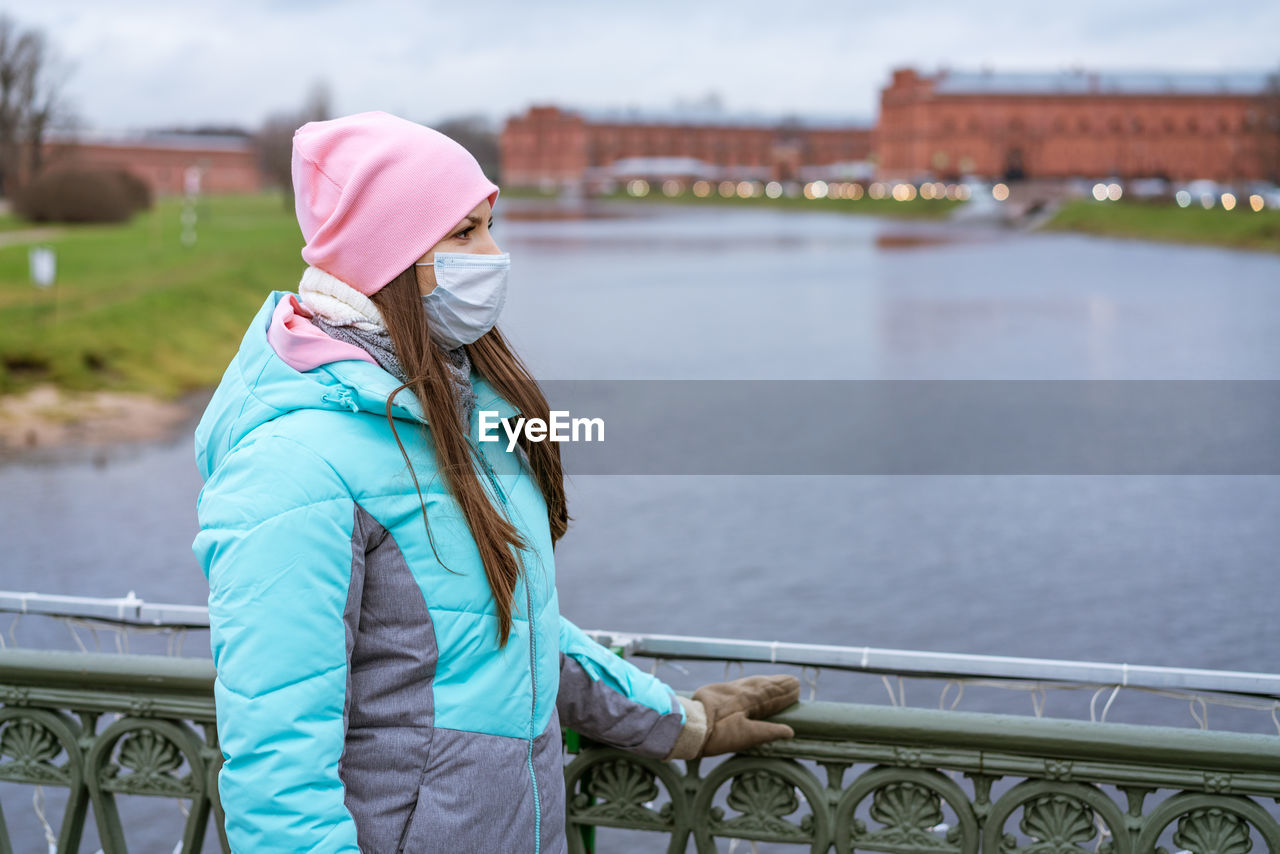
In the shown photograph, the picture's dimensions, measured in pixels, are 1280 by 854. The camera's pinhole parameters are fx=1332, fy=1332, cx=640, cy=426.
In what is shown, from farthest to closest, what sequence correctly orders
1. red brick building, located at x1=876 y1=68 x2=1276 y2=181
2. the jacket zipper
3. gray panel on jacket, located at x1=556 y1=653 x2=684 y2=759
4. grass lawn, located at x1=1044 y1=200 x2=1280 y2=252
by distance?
red brick building, located at x1=876 y1=68 x2=1276 y2=181 < grass lawn, located at x1=1044 y1=200 x2=1280 y2=252 < gray panel on jacket, located at x1=556 y1=653 x2=684 y2=759 < the jacket zipper

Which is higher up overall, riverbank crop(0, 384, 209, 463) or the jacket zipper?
the jacket zipper

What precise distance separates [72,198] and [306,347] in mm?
34799

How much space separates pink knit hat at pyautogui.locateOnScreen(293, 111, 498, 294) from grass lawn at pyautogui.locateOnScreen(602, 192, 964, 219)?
2684 inches

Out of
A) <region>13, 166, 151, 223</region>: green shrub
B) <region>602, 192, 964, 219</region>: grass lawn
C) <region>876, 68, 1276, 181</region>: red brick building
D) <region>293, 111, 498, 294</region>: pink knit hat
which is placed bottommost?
<region>293, 111, 498, 294</region>: pink knit hat

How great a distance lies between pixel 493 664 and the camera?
5.60 ft

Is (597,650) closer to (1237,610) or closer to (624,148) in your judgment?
(1237,610)

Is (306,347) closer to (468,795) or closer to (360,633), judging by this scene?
(360,633)

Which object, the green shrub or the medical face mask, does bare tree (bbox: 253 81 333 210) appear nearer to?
the green shrub

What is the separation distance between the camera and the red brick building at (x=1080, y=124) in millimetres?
94062

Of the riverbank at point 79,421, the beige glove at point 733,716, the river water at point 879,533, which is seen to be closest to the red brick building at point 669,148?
the river water at point 879,533

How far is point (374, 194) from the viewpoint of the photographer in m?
1.65

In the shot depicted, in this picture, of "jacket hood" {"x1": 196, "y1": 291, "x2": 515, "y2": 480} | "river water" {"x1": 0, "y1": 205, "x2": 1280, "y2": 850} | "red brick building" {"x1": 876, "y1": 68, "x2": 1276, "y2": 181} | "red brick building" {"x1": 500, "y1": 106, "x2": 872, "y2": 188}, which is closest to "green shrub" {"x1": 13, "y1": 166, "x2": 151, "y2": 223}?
"river water" {"x1": 0, "y1": 205, "x2": 1280, "y2": 850}

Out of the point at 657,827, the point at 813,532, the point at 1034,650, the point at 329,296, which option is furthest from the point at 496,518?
the point at 813,532

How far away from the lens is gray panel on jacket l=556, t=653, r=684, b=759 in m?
2.07
